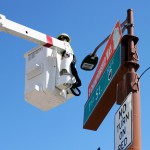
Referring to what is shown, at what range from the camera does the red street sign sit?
5.96 metres

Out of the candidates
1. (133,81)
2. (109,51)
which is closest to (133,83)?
(133,81)

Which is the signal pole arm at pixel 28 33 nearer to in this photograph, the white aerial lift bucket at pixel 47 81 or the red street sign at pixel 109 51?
the white aerial lift bucket at pixel 47 81

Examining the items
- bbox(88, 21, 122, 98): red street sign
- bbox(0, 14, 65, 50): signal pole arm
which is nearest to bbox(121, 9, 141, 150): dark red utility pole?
bbox(88, 21, 122, 98): red street sign

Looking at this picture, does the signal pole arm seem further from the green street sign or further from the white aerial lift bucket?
the green street sign

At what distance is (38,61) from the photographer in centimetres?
587

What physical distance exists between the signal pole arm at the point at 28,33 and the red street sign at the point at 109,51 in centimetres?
58

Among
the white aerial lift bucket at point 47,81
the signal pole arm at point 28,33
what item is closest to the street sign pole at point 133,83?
the white aerial lift bucket at point 47,81

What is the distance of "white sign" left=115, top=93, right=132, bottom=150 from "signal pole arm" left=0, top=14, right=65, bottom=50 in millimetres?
1185

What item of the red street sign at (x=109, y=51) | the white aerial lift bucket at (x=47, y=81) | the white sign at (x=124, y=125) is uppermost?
the red street sign at (x=109, y=51)

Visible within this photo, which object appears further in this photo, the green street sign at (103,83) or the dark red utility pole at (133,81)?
the green street sign at (103,83)

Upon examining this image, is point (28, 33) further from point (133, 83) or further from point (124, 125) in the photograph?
point (124, 125)

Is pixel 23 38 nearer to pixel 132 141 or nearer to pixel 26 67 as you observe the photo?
pixel 26 67

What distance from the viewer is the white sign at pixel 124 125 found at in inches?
193

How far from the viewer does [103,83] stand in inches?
242
